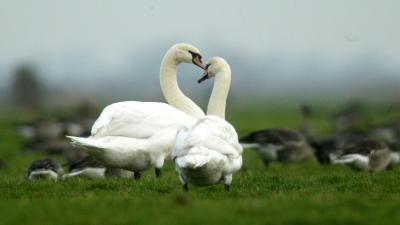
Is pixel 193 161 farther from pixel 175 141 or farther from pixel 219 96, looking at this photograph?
pixel 219 96

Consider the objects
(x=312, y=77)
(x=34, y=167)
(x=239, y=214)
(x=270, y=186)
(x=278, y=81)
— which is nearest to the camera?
(x=239, y=214)

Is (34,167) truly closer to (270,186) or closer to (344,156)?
(270,186)

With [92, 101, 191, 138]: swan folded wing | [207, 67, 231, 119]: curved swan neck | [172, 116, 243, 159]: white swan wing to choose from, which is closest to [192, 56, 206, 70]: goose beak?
[207, 67, 231, 119]: curved swan neck

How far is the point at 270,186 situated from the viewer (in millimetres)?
12625

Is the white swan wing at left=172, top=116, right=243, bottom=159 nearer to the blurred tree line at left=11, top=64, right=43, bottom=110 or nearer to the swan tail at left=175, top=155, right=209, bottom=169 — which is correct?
the swan tail at left=175, top=155, right=209, bottom=169

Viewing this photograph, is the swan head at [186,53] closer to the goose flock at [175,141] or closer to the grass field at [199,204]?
the goose flock at [175,141]

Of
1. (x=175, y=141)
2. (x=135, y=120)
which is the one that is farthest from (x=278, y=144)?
(x=175, y=141)

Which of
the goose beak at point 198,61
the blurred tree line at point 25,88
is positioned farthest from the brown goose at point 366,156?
the blurred tree line at point 25,88

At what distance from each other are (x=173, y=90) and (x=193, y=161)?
550 cm

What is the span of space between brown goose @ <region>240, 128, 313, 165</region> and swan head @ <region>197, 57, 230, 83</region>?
687 centimetres

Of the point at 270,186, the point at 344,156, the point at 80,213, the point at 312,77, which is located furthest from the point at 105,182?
the point at 312,77

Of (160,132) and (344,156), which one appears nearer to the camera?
(160,132)

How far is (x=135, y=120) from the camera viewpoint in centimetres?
1341

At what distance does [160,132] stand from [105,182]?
1.25m
